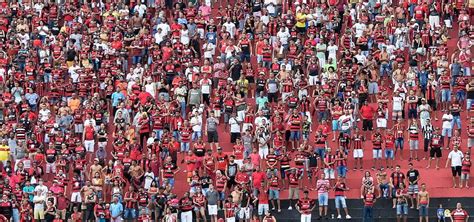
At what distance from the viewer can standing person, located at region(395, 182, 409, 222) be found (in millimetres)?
58031

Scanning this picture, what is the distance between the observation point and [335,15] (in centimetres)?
6900

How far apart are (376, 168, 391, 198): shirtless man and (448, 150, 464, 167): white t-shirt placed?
2397mm

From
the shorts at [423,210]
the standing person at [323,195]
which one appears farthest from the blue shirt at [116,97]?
the shorts at [423,210]

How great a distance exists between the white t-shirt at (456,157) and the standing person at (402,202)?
2285 mm

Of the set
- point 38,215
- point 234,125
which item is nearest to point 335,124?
point 234,125

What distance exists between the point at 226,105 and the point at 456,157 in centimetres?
848

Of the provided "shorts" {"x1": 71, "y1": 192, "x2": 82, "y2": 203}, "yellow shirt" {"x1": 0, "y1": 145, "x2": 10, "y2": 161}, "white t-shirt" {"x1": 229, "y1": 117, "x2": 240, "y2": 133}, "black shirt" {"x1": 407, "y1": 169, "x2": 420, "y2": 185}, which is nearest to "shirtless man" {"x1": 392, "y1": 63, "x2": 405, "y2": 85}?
"white t-shirt" {"x1": 229, "y1": 117, "x2": 240, "y2": 133}

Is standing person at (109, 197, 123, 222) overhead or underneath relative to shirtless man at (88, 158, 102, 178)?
underneath

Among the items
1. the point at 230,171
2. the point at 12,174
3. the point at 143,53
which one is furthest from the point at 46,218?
the point at 143,53

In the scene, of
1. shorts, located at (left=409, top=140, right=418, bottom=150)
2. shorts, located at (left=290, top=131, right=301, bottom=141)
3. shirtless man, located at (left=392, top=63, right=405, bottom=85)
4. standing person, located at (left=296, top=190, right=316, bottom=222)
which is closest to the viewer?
standing person, located at (left=296, top=190, right=316, bottom=222)

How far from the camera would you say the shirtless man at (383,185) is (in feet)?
193

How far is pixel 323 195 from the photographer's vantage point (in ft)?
192

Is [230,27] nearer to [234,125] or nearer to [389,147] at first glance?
[234,125]

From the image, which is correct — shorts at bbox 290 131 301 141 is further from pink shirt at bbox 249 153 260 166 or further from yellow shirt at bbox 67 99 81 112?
yellow shirt at bbox 67 99 81 112
